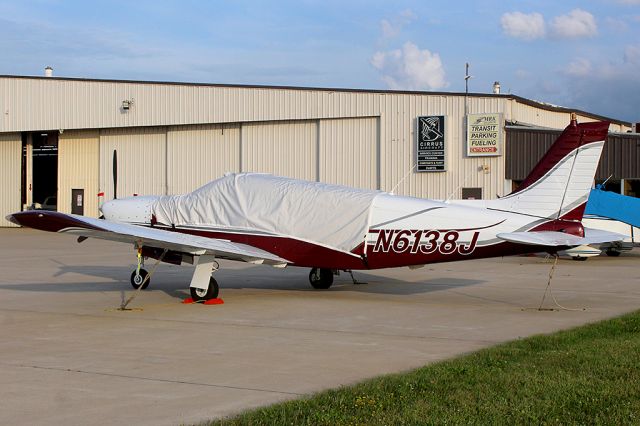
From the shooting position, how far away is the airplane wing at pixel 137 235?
12867mm

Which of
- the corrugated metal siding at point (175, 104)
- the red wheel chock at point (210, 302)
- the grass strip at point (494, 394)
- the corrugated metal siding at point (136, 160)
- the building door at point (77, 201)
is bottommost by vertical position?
the red wheel chock at point (210, 302)

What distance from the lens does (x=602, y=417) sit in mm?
6605

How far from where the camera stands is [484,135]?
37.0 metres

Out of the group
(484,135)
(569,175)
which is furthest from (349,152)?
(569,175)

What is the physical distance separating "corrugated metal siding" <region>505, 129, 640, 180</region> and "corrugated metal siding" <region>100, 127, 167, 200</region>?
19.5 meters

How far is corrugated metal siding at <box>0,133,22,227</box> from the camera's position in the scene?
5078 cm

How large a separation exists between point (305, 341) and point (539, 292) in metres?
7.89

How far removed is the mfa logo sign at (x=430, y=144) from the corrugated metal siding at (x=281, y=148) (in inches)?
230

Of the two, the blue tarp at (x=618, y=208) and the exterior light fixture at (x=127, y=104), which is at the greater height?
the exterior light fixture at (x=127, y=104)

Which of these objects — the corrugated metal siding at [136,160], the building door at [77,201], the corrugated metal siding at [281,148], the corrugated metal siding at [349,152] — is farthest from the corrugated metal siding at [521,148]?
the building door at [77,201]

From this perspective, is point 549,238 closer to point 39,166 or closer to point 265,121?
point 265,121

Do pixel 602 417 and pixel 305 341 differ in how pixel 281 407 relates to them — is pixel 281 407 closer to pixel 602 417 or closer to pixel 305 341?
pixel 602 417

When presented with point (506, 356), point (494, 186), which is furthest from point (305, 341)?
point (494, 186)

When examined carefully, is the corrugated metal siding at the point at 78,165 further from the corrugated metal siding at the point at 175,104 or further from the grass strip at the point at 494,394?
the grass strip at the point at 494,394
